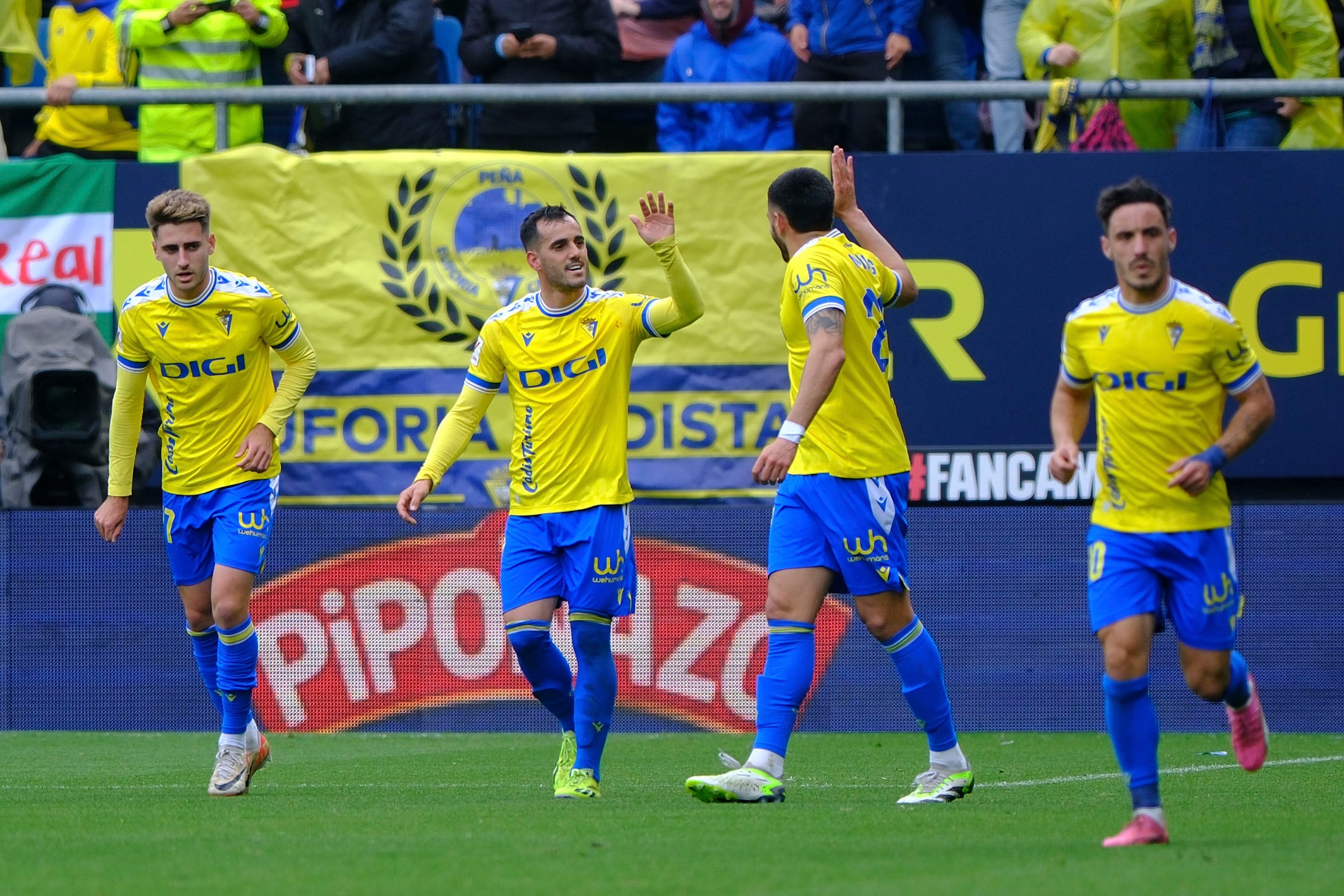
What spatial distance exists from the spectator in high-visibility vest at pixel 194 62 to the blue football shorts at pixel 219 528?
14.5 ft

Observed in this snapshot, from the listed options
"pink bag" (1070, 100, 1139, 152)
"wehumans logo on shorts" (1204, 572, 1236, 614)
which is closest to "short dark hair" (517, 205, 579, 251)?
"wehumans logo on shorts" (1204, 572, 1236, 614)

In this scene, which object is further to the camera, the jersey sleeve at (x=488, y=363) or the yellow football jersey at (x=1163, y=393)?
the jersey sleeve at (x=488, y=363)

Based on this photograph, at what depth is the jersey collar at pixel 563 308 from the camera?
7379mm

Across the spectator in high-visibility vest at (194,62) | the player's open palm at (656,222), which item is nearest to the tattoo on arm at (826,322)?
the player's open palm at (656,222)

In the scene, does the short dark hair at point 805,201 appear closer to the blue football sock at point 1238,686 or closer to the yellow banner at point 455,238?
the blue football sock at point 1238,686

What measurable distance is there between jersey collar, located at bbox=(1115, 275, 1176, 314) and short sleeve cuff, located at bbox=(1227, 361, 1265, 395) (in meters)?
0.33

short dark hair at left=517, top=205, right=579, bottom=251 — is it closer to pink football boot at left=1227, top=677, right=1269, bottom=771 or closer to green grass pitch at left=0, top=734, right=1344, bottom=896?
green grass pitch at left=0, top=734, right=1344, bottom=896

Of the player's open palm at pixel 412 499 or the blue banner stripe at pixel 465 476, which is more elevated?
the player's open palm at pixel 412 499

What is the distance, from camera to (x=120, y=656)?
11094mm

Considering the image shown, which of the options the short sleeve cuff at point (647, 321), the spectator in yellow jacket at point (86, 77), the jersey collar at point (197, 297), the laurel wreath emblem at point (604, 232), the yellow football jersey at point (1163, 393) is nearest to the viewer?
the yellow football jersey at point (1163, 393)

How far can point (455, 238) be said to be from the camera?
37.8ft

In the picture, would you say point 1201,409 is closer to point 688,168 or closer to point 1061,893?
point 1061,893

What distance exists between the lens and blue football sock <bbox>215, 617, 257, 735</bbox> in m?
7.61

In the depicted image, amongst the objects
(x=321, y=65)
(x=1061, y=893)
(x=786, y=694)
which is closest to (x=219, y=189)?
(x=321, y=65)
